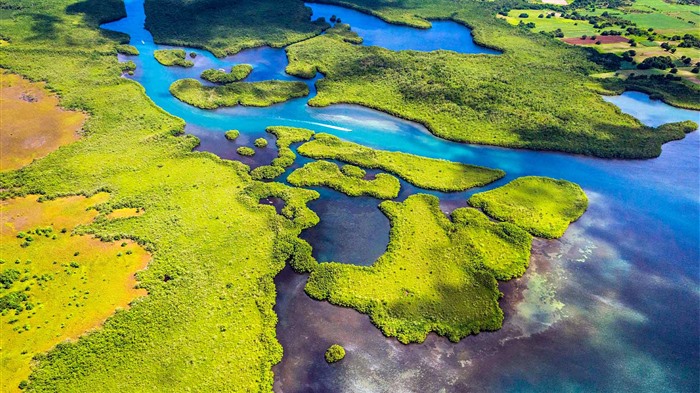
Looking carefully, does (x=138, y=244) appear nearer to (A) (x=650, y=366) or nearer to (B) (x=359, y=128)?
(B) (x=359, y=128)

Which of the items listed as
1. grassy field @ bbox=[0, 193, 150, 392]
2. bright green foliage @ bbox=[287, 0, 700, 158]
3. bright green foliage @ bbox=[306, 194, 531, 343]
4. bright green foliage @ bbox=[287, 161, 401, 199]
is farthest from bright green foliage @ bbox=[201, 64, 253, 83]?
bright green foliage @ bbox=[306, 194, 531, 343]

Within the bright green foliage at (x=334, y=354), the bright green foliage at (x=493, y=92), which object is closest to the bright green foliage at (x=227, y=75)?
the bright green foliage at (x=493, y=92)

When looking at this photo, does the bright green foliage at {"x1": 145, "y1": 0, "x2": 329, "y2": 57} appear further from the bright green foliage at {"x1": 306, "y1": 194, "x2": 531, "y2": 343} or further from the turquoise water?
the bright green foliage at {"x1": 306, "y1": 194, "x2": 531, "y2": 343}

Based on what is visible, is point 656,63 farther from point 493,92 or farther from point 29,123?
point 29,123

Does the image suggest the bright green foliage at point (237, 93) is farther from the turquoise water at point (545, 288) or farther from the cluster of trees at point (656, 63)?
the cluster of trees at point (656, 63)

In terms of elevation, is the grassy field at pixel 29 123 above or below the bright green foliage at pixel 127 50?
below

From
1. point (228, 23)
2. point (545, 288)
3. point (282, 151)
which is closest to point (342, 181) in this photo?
point (282, 151)
